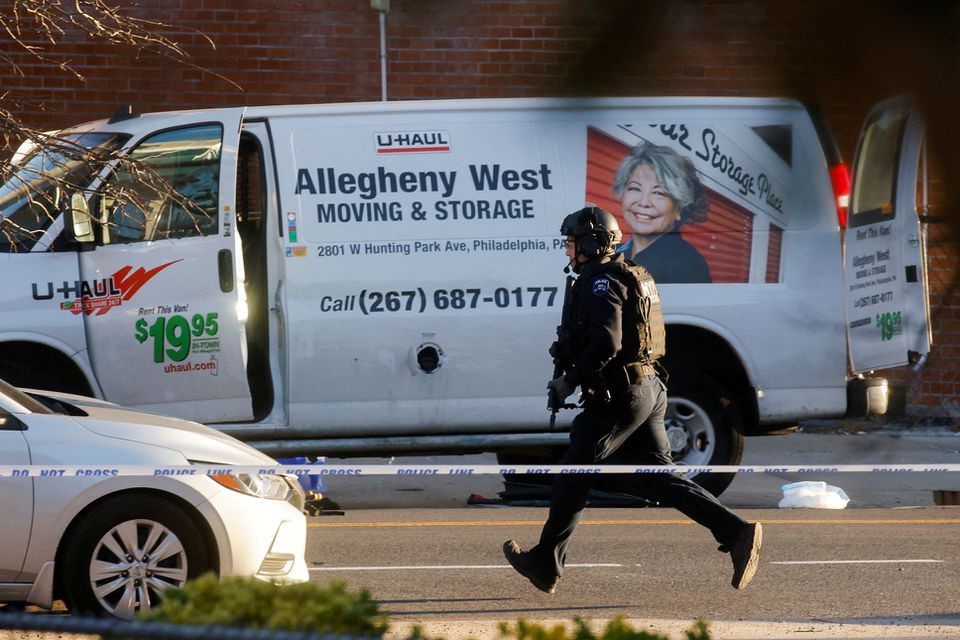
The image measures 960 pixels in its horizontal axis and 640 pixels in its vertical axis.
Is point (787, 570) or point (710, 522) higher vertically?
point (710, 522)

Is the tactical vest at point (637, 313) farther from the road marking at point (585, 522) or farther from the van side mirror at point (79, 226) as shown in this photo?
the van side mirror at point (79, 226)

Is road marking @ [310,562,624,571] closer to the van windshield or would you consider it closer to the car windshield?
the car windshield

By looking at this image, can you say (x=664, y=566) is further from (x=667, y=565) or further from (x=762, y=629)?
(x=762, y=629)

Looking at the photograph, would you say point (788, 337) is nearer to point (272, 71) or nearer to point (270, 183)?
point (270, 183)

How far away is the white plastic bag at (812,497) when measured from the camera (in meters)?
8.68

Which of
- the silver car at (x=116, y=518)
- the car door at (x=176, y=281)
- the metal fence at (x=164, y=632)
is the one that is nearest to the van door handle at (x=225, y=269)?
the car door at (x=176, y=281)

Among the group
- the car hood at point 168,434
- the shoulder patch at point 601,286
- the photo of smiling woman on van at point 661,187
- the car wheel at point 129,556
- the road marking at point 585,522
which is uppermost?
the photo of smiling woman on van at point 661,187

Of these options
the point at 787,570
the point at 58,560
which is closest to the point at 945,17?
the point at 58,560

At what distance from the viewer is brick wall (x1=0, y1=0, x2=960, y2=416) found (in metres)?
1.18

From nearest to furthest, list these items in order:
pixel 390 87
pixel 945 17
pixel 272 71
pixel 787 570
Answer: pixel 945 17
pixel 272 71
pixel 390 87
pixel 787 570

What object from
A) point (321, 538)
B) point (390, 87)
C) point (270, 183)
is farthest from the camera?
point (270, 183)

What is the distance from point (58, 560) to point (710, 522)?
2726mm

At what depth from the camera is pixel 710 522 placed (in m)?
5.65

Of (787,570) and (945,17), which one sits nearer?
(945,17)
